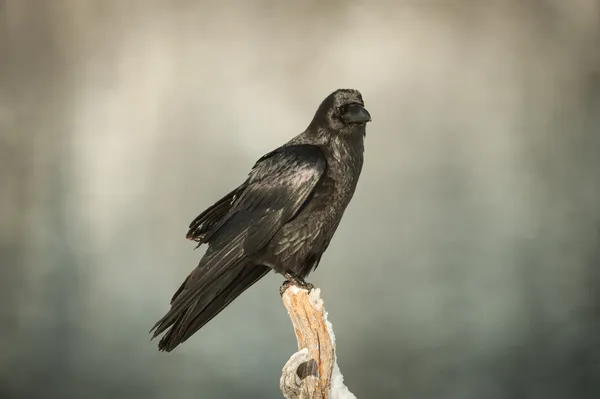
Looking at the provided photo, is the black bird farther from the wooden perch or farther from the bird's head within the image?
the wooden perch

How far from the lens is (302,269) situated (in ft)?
11.1

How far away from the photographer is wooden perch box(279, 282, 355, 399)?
3.02 m

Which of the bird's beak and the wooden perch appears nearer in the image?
the wooden perch

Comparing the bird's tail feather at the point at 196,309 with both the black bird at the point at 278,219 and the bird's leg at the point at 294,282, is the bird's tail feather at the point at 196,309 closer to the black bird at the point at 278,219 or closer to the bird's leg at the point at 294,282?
the black bird at the point at 278,219

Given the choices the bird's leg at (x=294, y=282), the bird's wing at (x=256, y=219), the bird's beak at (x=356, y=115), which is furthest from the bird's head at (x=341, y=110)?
the bird's leg at (x=294, y=282)

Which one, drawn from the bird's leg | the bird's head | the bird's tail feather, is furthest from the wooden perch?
the bird's head

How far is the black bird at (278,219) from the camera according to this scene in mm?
3115

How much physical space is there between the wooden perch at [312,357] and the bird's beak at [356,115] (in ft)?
2.64

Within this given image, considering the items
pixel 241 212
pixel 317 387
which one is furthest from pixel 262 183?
pixel 317 387

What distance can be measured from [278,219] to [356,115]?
1.93 ft

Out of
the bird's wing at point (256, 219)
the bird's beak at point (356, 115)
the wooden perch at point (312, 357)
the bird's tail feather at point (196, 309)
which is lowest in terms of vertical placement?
the wooden perch at point (312, 357)

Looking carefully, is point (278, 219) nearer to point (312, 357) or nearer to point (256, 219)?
point (256, 219)

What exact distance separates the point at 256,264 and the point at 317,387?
61 centimetres

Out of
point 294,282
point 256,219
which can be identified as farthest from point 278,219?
point 294,282
